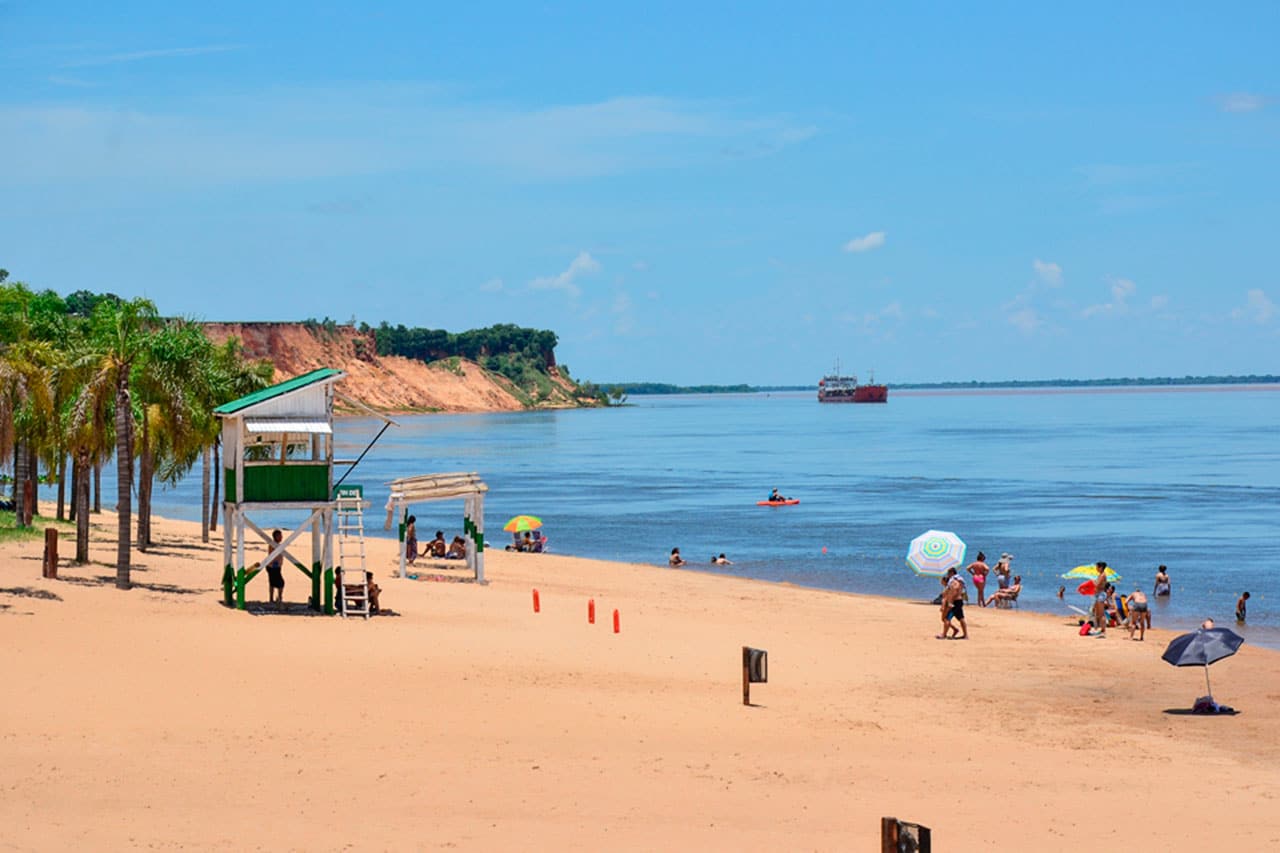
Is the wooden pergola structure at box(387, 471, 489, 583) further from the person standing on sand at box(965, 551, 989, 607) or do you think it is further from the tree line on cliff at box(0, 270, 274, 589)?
the person standing on sand at box(965, 551, 989, 607)

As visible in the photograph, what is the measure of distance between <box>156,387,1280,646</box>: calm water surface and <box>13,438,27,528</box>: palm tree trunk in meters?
17.8

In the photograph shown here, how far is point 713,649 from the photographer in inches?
944

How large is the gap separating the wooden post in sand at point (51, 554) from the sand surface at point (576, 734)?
0.46m

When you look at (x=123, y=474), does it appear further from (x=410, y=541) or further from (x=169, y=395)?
(x=410, y=541)

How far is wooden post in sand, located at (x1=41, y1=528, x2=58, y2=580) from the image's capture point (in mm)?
25266

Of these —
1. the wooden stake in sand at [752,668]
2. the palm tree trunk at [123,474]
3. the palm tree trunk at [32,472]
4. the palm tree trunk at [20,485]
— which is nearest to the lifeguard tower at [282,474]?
the palm tree trunk at [123,474]

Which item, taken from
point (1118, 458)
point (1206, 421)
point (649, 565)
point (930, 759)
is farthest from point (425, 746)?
point (1206, 421)

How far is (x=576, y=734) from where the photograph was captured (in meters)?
16.6

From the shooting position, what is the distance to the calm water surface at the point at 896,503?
4219 cm

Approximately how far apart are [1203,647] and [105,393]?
20280 millimetres

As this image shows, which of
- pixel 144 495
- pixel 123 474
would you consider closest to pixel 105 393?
pixel 123 474

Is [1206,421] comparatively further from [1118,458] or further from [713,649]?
[713,649]

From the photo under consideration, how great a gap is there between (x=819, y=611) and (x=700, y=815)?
18.5m

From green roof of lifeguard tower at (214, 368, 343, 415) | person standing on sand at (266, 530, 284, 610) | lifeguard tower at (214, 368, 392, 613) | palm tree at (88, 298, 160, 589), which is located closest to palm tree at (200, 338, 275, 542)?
palm tree at (88, 298, 160, 589)
